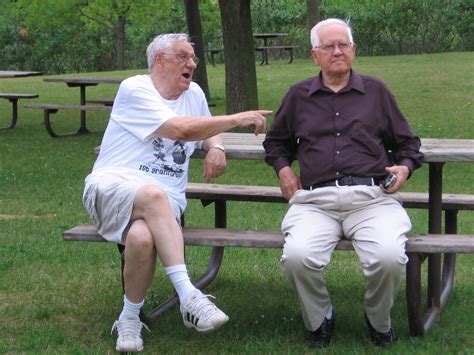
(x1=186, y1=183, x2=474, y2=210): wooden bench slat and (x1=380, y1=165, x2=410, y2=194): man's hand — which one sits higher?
(x1=380, y1=165, x2=410, y2=194): man's hand

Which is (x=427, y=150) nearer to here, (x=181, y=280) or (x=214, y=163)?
(x=214, y=163)

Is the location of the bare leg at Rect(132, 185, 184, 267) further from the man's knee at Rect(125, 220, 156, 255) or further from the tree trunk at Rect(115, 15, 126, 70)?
the tree trunk at Rect(115, 15, 126, 70)

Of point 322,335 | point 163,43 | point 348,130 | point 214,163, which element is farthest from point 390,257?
point 163,43

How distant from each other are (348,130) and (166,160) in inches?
33.8

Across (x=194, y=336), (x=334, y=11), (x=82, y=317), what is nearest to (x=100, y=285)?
(x=82, y=317)

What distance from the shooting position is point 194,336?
504cm

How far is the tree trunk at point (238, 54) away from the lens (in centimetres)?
1249

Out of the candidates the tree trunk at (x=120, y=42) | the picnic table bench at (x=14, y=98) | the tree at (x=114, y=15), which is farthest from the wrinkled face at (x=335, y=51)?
the tree trunk at (x=120, y=42)

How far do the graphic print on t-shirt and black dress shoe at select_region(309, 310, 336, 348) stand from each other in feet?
3.16

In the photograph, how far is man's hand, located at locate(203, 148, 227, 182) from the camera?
5070mm

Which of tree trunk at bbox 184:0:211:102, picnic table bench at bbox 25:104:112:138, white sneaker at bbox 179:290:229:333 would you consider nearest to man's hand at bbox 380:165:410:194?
white sneaker at bbox 179:290:229:333

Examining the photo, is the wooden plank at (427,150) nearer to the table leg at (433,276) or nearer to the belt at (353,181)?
the table leg at (433,276)

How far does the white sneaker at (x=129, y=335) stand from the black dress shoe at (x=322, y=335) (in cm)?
77

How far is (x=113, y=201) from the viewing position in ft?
15.7
